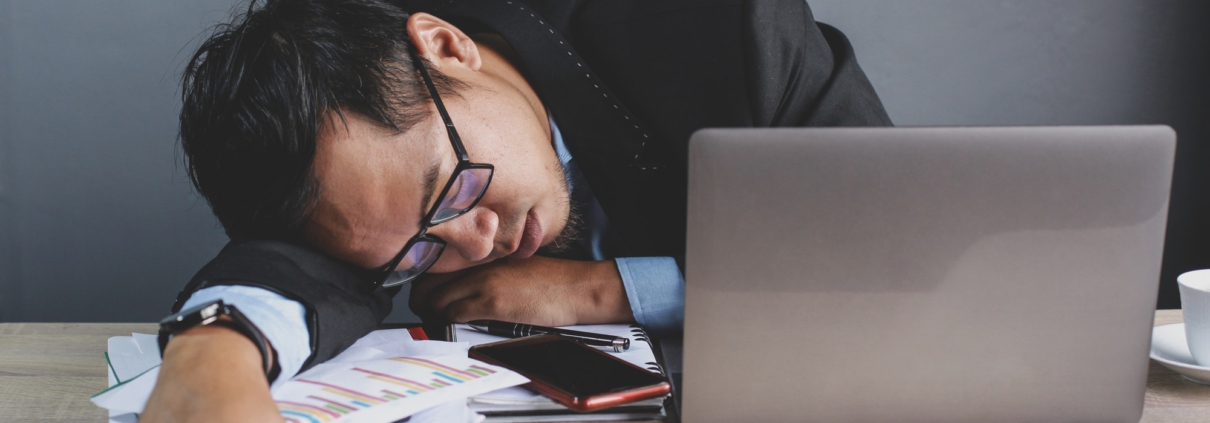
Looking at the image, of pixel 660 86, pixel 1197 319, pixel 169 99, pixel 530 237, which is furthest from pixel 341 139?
pixel 169 99

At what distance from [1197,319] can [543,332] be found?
607 millimetres

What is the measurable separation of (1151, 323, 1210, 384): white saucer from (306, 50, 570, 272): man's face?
0.65 meters

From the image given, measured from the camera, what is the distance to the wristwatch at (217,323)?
64cm

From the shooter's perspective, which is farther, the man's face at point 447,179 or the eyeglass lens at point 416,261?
the eyeglass lens at point 416,261

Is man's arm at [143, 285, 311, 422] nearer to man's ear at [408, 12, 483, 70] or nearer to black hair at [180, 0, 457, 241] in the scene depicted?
black hair at [180, 0, 457, 241]

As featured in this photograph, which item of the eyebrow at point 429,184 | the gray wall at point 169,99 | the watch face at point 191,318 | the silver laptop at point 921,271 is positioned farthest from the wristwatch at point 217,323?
the gray wall at point 169,99

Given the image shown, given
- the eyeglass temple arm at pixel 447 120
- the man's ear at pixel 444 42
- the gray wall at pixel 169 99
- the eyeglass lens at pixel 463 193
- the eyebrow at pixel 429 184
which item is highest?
the man's ear at pixel 444 42

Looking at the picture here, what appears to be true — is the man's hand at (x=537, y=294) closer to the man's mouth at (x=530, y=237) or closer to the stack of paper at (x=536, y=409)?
the man's mouth at (x=530, y=237)

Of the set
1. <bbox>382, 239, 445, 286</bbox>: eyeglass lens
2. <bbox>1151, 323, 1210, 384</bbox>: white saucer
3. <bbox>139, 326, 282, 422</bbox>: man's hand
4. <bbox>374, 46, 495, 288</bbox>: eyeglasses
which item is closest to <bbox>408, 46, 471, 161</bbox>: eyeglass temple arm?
<bbox>374, 46, 495, 288</bbox>: eyeglasses

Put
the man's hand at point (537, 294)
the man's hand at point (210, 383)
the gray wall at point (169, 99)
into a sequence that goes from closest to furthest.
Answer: the man's hand at point (210, 383)
the man's hand at point (537, 294)
the gray wall at point (169, 99)

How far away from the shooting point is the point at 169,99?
5.67ft

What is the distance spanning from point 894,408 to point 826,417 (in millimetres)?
49

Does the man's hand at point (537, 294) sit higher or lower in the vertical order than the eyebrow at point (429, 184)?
lower

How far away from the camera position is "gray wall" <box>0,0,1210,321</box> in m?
1.68
